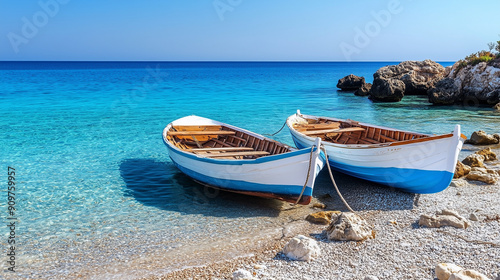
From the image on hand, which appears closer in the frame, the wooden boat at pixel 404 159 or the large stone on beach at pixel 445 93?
the wooden boat at pixel 404 159

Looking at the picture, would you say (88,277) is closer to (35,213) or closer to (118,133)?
(35,213)

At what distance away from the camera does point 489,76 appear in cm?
2497

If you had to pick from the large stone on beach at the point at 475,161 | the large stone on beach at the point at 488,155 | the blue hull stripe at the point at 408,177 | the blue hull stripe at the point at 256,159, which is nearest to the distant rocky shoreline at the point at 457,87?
the large stone on beach at the point at 488,155

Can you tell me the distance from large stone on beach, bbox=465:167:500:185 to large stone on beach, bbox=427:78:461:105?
59.3ft

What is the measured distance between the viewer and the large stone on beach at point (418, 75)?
1277 inches

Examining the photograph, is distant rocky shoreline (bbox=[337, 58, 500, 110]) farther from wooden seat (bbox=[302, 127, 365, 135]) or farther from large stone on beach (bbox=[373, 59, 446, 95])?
wooden seat (bbox=[302, 127, 365, 135])

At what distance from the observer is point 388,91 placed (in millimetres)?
28641

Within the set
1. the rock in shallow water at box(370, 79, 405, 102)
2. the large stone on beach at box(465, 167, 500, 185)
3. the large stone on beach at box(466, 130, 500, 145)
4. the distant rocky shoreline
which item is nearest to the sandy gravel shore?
the large stone on beach at box(465, 167, 500, 185)

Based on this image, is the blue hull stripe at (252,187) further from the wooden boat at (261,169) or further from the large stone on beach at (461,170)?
the large stone on beach at (461,170)

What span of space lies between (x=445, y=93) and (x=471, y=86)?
1647 millimetres

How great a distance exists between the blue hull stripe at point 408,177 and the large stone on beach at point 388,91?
21416mm

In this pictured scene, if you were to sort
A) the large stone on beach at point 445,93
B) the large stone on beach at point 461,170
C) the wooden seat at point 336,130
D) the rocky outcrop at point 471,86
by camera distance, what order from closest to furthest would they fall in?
1. the large stone on beach at point 461,170
2. the wooden seat at point 336,130
3. the rocky outcrop at point 471,86
4. the large stone on beach at point 445,93

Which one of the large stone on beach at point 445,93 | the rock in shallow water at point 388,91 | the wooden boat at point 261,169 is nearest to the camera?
the wooden boat at point 261,169

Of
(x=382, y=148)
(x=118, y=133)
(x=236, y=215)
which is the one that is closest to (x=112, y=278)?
(x=236, y=215)
